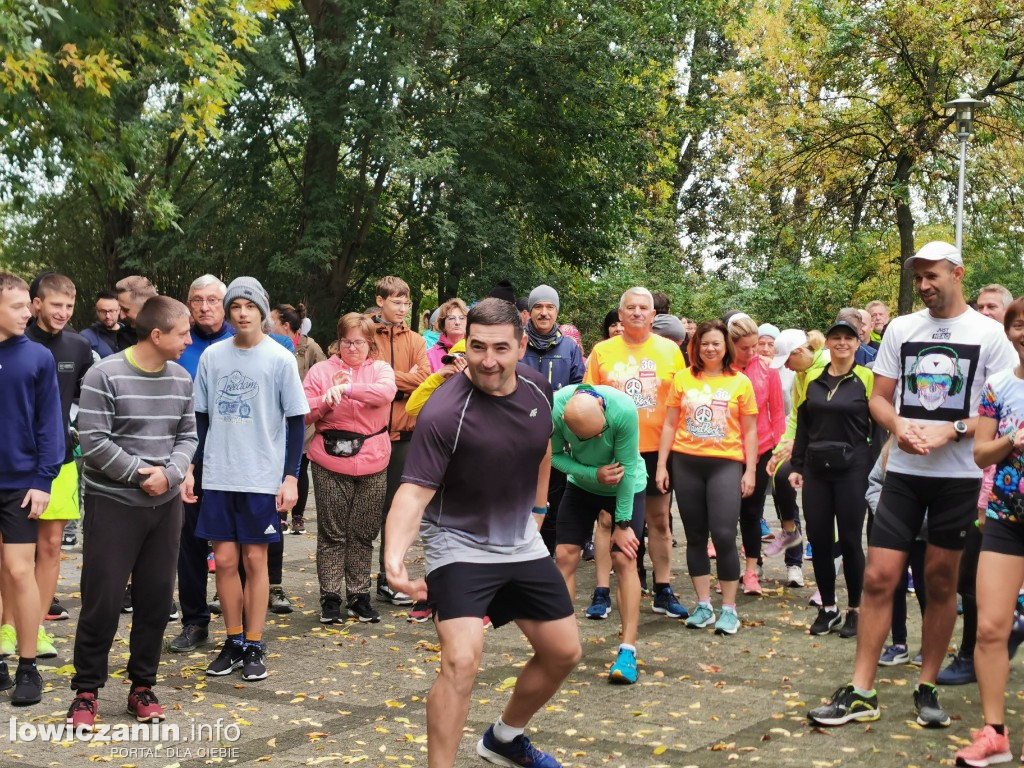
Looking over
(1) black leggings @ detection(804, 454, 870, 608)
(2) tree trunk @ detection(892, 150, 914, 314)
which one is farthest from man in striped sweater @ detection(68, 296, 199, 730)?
(2) tree trunk @ detection(892, 150, 914, 314)

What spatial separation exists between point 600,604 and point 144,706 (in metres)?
3.63

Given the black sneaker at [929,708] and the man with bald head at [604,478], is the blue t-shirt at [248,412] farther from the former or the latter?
the black sneaker at [929,708]

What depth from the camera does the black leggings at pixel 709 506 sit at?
8.71 meters

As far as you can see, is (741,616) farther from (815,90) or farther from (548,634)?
(815,90)

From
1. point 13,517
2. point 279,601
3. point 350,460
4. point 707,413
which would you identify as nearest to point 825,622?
point 707,413

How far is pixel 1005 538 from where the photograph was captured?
568 cm

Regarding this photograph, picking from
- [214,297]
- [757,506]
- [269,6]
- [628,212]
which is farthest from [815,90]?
[214,297]

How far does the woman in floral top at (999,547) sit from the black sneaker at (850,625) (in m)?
2.71

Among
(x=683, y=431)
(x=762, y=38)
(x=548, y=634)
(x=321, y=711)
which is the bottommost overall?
(x=321, y=711)

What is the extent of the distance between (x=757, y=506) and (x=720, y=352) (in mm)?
1573

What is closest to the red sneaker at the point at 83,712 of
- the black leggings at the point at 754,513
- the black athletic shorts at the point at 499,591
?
the black athletic shorts at the point at 499,591

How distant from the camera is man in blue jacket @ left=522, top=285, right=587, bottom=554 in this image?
33.2 ft

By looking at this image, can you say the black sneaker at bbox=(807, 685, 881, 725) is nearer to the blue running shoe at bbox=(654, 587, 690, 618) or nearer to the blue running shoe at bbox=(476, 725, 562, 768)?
the blue running shoe at bbox=(476, 725, 562, 768)

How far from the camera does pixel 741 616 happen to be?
9.21m
